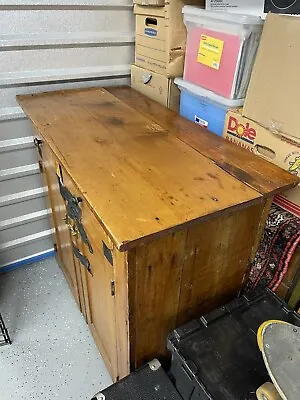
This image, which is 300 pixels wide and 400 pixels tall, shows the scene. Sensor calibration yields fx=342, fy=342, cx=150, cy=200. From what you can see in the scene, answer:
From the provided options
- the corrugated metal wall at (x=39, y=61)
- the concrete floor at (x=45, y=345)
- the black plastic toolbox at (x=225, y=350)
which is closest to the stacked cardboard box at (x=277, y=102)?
the black plastic toolbox at (x=225, y=350)

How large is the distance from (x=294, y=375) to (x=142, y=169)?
2.05 feet

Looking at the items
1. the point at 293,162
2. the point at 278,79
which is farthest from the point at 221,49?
the point at 293,162

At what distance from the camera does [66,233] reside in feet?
4.76

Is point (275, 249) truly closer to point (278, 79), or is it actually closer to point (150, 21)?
point (278, 79)

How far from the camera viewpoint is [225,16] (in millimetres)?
1114

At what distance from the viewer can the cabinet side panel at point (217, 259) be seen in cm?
93

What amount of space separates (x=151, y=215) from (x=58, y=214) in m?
0.82

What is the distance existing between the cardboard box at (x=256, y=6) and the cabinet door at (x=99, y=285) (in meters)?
0.79

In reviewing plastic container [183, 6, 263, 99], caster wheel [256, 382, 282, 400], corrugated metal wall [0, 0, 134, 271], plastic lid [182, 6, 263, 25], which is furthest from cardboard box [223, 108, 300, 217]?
corrugated metal wall [0, 0, 134, 271]

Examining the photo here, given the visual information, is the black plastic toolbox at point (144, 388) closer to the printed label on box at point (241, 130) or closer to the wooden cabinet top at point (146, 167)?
the wooden cabinet top at point (146, 167)

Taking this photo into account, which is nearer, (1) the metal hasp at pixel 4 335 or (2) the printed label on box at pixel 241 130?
(2) the printed label on box at pixel 241 130

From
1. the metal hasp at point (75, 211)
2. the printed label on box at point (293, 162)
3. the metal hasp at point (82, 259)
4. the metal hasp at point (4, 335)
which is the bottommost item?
the metal hasp at point (4, 335)

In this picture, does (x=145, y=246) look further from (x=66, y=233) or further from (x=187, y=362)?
(x=66, y=233)

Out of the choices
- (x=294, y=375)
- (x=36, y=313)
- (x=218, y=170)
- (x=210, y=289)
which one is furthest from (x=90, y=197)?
(x=36, y=313)
